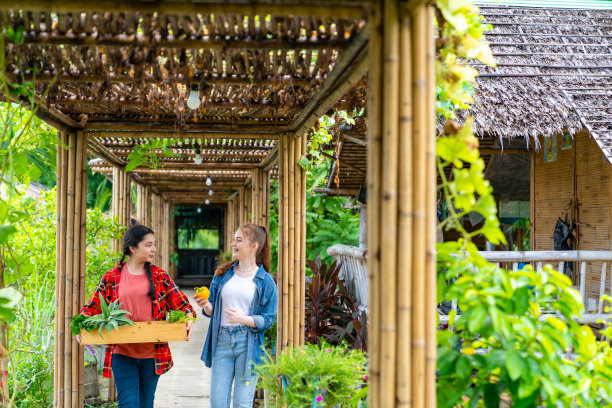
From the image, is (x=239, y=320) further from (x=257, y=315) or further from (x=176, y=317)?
(x=176, y=317)

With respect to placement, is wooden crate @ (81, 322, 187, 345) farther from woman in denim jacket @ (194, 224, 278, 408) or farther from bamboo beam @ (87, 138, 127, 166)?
bamboo beam @ (87, 138, 127, 166)

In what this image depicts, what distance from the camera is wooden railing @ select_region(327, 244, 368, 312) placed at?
602cm

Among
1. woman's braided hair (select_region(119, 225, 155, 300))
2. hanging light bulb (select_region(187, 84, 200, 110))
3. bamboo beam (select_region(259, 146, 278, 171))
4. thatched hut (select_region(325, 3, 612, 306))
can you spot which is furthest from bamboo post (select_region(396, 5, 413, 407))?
bamboo beam (select_region(259, 146, 278, 171))

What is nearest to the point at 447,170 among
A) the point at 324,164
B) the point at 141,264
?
the point at 324,164

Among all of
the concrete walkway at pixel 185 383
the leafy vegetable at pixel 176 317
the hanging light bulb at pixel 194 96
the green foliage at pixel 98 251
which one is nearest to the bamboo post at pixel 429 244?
the hanging light bulb at pixel 194 96

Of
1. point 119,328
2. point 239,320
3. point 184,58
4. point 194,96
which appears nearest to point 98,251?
point 119,328

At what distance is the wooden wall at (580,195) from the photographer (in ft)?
19.7

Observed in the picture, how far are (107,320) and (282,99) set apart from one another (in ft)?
5.36

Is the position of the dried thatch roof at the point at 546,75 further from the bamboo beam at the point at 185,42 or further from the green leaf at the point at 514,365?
the green leaf at the point at 514,365

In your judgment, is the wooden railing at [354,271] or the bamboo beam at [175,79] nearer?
the bamboo beam at [175,79]

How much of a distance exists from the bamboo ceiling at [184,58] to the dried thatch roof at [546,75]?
2568mm

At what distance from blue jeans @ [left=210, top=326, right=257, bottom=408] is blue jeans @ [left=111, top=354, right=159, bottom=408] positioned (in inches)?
15.8

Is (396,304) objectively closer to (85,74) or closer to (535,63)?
(85,74)

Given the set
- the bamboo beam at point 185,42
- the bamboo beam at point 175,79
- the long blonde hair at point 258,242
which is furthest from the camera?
the long blonde hair at point 258,242
